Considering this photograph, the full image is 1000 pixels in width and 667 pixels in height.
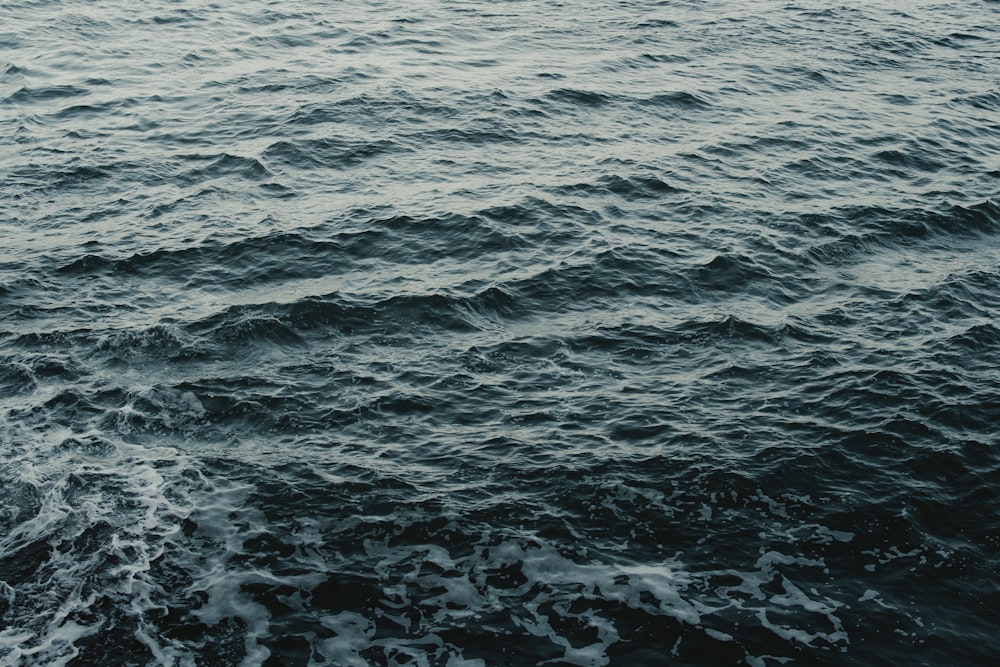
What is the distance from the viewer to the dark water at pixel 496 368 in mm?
16406

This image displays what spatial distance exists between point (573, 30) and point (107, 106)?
2370cm

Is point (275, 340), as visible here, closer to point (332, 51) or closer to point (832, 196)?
point (832, 196)

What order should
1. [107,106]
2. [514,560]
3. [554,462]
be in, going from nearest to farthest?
[514,560] → [554,462] → [107,106]

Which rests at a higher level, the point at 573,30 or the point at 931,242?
the point at 573,30

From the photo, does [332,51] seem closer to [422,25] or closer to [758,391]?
[422,25]

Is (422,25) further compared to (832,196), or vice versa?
(422,25)

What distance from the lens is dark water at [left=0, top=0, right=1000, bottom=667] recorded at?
16406mm

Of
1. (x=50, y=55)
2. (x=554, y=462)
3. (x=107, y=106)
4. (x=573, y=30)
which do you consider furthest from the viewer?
(x=573, y=30)

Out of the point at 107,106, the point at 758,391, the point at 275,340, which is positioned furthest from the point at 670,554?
the point at 107,106

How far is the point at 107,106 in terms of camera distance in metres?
38.0

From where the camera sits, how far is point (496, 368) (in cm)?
2281

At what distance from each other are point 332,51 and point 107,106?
11.4 m

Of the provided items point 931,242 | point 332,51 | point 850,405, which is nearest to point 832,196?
point 931,242

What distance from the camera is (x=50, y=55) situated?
44000 mm
